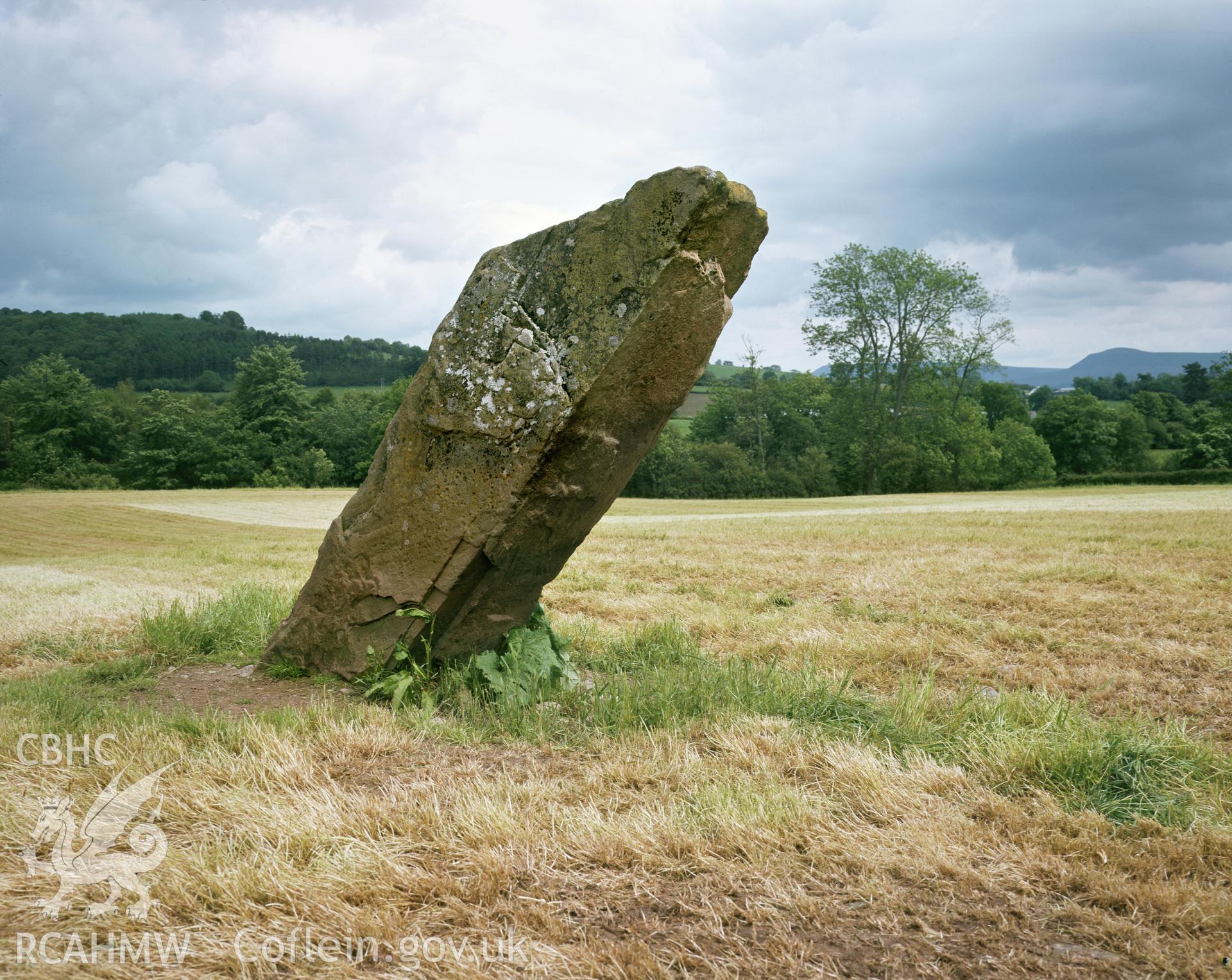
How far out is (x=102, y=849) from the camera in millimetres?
3426

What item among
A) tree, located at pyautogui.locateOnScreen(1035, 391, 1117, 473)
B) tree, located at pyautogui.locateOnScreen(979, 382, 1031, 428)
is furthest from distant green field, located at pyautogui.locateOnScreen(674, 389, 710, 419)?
tree, located at pyautogui.locateOnScreen(1035, 391, 1117, 473)

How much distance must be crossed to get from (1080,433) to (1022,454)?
44.4 feet

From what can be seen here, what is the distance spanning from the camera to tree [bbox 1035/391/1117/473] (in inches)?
2805

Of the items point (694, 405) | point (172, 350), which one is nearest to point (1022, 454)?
point (694, 405)

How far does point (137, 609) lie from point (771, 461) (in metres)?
54.9

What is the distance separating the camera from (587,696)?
17.9ft

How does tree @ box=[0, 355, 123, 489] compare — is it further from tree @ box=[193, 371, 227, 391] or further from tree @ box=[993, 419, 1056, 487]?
tree @ box=[993, 419, 1056, 487]

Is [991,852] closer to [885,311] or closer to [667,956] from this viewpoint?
[667,956]

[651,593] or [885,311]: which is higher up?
[885,311]

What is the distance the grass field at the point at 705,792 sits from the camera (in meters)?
2.86

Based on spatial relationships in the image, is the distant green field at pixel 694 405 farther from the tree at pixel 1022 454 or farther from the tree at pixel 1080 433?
the tree at pixel 1022 454

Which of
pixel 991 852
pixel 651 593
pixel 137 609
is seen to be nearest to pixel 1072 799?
pixel 991 852

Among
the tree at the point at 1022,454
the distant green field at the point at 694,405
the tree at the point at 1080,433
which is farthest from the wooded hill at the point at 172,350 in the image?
the tree at the point at 1080,433

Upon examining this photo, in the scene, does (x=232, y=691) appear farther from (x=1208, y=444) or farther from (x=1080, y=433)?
(x=1080, y=433)
